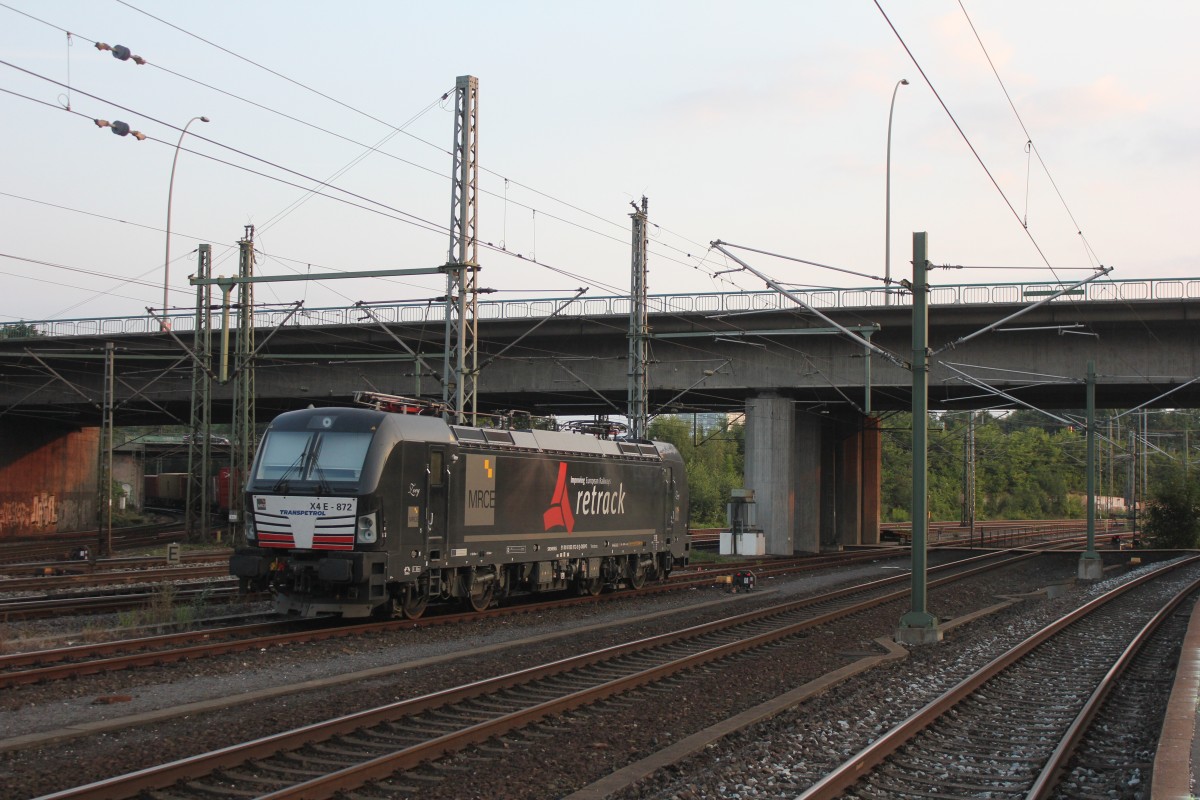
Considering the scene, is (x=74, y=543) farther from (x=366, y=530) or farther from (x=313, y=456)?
(x=366, y=530)

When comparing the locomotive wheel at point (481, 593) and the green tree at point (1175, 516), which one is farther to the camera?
the green tree at point (1175, 516)

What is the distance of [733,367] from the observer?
1699 inches

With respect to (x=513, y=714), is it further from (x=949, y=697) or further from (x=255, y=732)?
(x=949, y=697)

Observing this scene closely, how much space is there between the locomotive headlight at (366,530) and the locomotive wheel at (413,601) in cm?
172

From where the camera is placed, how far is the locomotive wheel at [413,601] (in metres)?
18.3

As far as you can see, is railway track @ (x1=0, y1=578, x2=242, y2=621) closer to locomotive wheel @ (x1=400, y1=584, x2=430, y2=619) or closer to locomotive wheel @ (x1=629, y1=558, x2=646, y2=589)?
locomotive wheel @ (x1=400, y1=584, x2=430, y2=619)

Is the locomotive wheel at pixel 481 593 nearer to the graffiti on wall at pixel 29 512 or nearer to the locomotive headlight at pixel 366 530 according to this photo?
the locomotive headlight at pixel 366 530

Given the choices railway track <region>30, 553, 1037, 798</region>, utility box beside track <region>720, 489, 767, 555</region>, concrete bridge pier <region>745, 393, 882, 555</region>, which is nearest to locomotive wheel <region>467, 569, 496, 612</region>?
railway track <region>30, 553, 1037, 798</region>

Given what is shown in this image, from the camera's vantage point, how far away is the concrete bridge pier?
43.2 m

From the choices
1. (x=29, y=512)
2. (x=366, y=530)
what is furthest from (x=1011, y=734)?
(x=29, y=512)

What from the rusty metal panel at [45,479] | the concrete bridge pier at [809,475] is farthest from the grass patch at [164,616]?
the rusty metal panel at [45,479]

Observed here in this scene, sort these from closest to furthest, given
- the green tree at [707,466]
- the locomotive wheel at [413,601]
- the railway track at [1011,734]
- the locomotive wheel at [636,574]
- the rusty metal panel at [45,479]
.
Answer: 1. the railway track at [1011,734]
2. the locomotive wheel at [413,601]
3. the locomotive wheel at [636,574]
4. the rusty metal panel at [45,479]
5. the green tree at [707,466]

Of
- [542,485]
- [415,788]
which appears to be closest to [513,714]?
[415,788]

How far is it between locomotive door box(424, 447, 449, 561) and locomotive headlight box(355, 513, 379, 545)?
4.69ft
